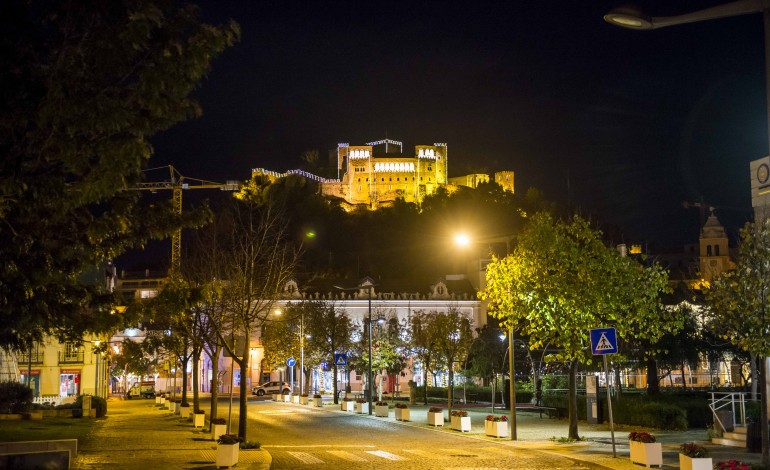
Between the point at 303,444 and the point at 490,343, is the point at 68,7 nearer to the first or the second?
the point at 303,444

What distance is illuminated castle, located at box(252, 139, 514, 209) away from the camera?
177175 millimetres

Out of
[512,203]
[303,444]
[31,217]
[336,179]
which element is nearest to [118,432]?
[303,444]

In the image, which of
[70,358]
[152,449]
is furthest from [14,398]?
[70,358]

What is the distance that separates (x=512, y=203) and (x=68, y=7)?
16171 centimetres

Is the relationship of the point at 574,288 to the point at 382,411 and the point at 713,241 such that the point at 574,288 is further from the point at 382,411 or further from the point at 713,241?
the point at 713,241

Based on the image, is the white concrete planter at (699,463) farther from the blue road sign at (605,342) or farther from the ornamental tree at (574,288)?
the ornamental tree at (574,288)

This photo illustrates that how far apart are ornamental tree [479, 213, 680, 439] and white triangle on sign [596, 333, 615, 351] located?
4454mm

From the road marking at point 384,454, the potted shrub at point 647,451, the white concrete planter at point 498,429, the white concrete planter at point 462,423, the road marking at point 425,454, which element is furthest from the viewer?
the white concrete planter at point 462,423

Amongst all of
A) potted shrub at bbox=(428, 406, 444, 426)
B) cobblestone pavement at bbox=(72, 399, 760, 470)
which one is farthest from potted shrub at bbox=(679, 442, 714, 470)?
potted shrub at bbox=(428, 406, 444, 426)

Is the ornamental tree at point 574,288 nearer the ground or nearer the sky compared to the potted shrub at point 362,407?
nearer the sky

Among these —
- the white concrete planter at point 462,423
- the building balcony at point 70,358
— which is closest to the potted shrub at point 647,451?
the white concrete planter at point 462,423

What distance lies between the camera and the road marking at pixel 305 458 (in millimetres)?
21031

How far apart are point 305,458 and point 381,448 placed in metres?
3.46

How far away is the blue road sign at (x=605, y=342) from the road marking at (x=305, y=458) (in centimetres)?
765
